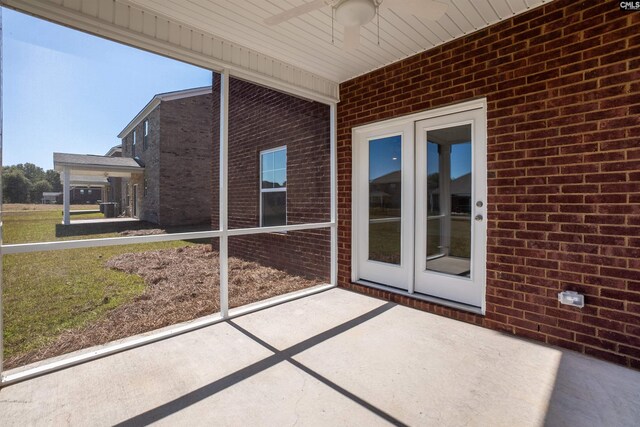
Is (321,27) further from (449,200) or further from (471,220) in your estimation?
(471,220)

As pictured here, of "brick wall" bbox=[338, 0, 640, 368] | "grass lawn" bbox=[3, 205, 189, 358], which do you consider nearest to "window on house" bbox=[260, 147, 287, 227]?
"grass lawn" bbox=[3, 205, 189, 358]

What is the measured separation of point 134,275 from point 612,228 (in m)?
5.72

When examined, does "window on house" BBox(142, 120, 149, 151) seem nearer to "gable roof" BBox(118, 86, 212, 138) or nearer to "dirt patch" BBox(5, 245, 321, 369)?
"gable roof" BBox(118, 86, 212, 138)

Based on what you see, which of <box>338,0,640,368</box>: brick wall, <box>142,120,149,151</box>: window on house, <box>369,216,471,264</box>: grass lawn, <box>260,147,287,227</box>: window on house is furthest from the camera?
<box>260,147,287,227</box>: window on house

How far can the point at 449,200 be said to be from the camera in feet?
10.6

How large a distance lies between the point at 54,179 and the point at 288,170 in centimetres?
293

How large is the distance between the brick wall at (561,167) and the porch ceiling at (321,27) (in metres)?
0.22

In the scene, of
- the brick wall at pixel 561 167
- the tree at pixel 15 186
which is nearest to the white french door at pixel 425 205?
the brick wall at pixel 561 167

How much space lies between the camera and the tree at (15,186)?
85.8 inches

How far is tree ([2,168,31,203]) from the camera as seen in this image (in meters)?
2.18

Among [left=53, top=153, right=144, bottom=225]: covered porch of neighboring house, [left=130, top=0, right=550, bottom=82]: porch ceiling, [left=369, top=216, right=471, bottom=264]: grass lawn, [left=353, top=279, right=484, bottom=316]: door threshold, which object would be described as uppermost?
[left=130, top=0, right=550, bottom=82]: porch ceiling

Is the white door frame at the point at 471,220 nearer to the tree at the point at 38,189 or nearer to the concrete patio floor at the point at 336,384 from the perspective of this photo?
the concrete patio floor at the point at 336,384

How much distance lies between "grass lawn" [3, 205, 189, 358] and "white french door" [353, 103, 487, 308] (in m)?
2.88

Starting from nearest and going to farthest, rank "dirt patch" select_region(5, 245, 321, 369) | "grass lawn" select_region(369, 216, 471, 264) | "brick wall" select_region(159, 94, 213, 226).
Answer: "dirt patch" select_region(5, 245, 321, 369), "grass lawn" select_region(369, 216, 471, 264), "brick wall" select_region(159, 94, 213, 226)
